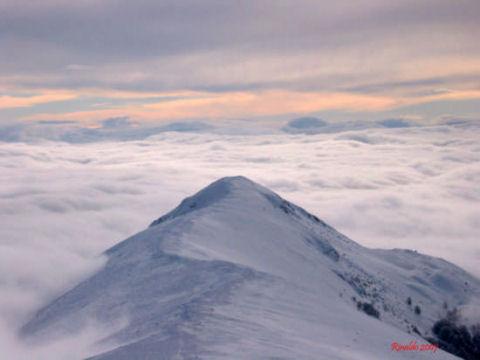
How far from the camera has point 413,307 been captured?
3319 cm

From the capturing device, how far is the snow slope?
1272cm

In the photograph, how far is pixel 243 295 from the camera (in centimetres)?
1744

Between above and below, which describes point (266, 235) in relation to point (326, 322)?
above

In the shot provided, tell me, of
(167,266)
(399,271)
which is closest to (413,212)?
(399,271)

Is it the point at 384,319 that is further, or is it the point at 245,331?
the point at 384,319

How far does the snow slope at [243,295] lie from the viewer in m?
12.7

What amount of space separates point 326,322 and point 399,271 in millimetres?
29416

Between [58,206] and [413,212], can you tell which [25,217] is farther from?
[413,212]
